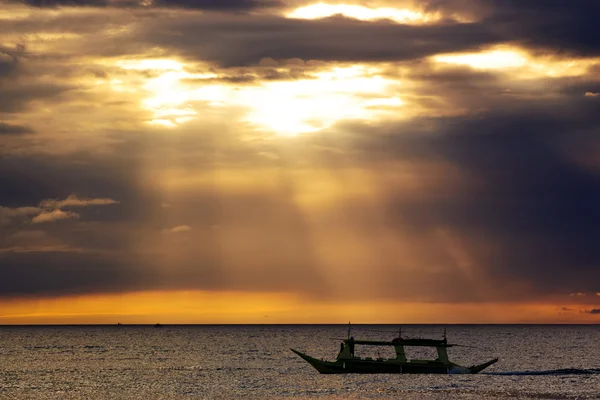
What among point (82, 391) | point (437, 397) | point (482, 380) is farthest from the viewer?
point (482, 380)

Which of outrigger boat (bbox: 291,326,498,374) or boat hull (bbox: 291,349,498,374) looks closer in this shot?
outrigger boat (bbox: 291,326,498,374)

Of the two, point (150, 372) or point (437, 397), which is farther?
point (150, 372)

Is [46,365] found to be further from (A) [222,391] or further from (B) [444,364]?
(B) [444,364]

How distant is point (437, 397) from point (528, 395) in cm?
942

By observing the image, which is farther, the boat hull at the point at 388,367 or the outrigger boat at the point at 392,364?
the boat hull at the point at 388,367

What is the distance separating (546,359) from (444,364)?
6870 centimetres

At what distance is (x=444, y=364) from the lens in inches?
4215

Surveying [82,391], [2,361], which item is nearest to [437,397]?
[82,391]

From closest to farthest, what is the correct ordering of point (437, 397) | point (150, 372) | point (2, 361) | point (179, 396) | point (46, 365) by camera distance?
1. point (437, 397)
2. point (179, 396)
3. point (150, 372)
4. point (46, 365)
5. point (2, 361)

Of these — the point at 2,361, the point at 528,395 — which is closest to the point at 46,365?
the point at 2,361

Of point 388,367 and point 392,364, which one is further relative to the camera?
point 388,367

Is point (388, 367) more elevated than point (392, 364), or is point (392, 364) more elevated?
point (392, 364)

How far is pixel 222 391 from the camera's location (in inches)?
3836

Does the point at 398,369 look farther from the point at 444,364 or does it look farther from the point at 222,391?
the point at 222,391
